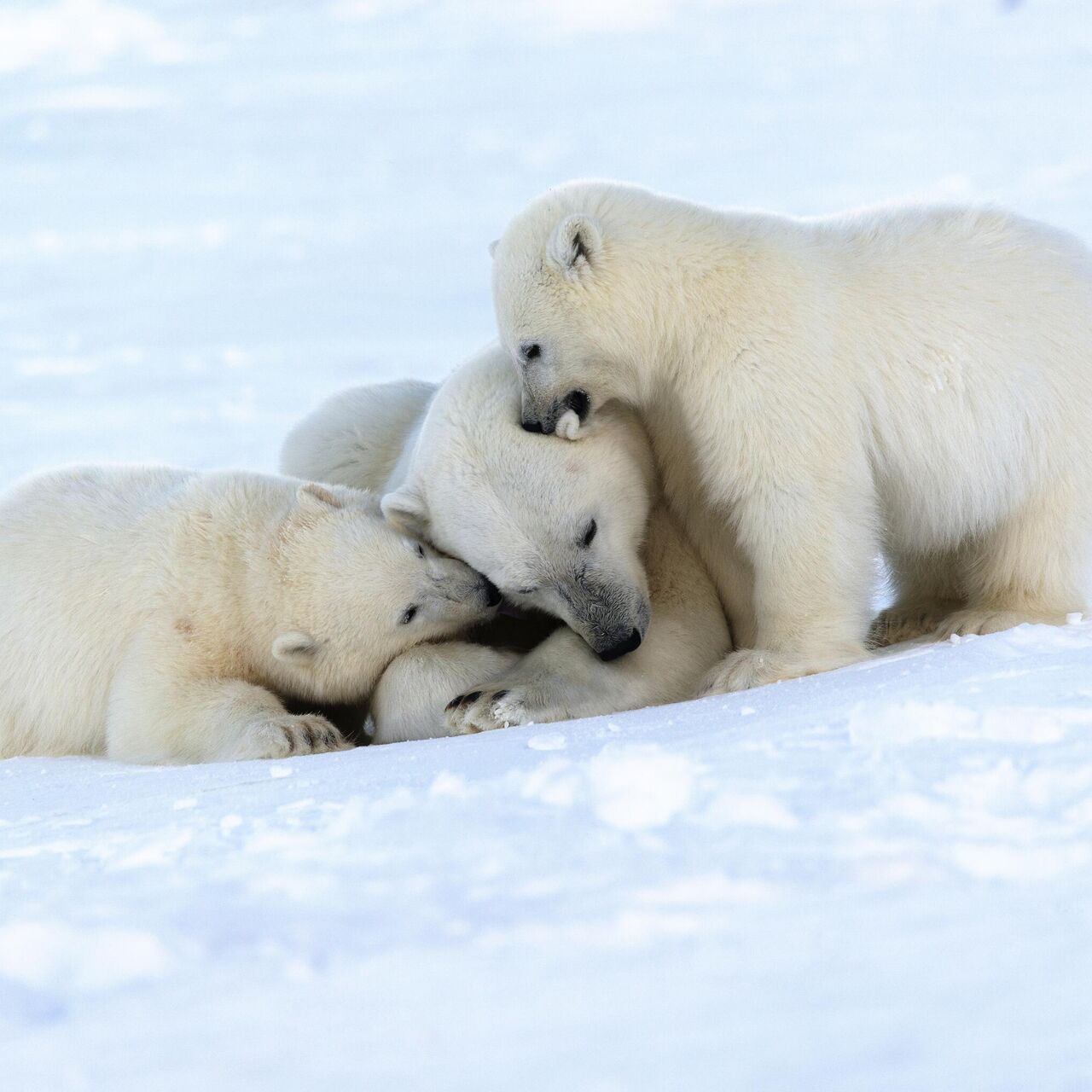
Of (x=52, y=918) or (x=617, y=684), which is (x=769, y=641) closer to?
(x=617, y=684)

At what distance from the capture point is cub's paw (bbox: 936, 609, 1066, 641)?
4242 millimetres

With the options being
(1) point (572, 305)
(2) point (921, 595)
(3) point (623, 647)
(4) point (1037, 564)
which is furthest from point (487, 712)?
(2) point (921, 595)

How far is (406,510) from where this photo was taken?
414cm

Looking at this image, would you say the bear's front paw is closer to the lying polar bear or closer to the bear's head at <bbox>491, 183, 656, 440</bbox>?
the lying polar bear

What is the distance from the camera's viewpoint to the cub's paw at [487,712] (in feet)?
12.4

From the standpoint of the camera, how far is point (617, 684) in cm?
408

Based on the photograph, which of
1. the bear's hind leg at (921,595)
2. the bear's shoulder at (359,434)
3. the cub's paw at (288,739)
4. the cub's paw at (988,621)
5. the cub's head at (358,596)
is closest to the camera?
the cub's paw at (288,739)

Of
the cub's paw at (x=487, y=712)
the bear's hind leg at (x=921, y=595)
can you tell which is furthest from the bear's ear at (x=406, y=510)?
the bear's hind leg at (x=921, y=595)

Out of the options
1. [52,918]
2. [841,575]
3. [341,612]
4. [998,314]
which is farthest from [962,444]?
[52,918]

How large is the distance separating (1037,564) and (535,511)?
58.9 inches

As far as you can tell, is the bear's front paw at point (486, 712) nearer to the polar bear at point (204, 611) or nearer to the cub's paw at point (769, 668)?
the polar bear at point (204, 611)

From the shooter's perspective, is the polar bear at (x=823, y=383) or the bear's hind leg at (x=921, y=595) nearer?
the polar bear at (x=823, y=383)

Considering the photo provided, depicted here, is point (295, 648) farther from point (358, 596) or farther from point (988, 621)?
point (988, 621)

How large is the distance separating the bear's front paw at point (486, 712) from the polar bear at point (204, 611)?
0.35m
